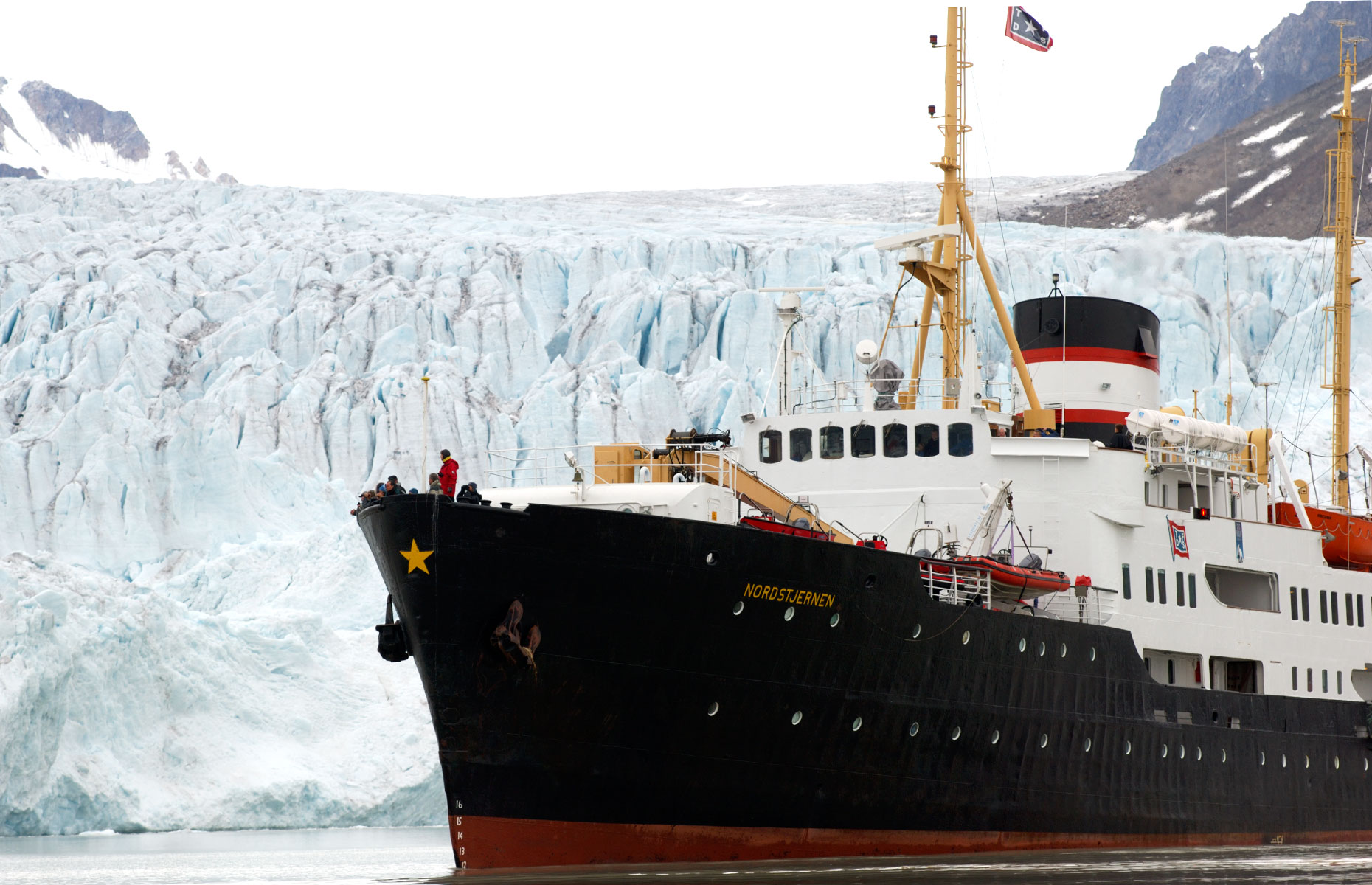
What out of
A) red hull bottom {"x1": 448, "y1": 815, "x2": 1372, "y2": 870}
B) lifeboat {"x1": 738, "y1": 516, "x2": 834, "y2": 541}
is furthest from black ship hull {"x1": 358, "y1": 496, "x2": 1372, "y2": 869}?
lifeboat {"x1": 738, "y1": 516, "x2": 834, "y2": 541}

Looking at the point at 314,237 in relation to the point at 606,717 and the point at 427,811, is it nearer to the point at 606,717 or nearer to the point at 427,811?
the point at 427,811

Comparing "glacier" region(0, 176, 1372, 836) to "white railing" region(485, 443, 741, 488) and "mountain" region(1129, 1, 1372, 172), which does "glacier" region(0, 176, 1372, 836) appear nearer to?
"white railing" region(485, 443, 741, 488)

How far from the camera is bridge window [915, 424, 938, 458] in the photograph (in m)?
18.7

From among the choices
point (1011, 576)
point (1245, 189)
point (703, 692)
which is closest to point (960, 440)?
point (1011, 576)

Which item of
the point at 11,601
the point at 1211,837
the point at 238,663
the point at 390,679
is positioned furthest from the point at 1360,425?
the point at 11,601

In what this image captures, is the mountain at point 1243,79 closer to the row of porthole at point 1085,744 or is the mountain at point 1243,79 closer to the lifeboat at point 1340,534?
the lifeboat at point 1340,534

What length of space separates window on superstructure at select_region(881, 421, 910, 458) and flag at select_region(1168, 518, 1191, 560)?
12.4 ft

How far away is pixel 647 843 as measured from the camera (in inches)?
572

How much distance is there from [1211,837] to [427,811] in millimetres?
13633

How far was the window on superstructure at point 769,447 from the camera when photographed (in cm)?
1948

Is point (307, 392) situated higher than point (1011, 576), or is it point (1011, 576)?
point (307, 392)

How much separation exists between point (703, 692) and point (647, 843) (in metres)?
1.54

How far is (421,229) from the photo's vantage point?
48281 mm

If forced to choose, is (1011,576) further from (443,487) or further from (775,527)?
(443,487)
